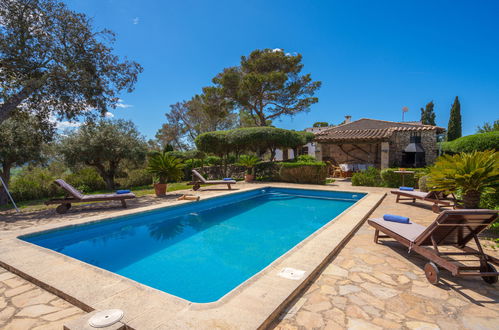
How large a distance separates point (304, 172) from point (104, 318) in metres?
12.9

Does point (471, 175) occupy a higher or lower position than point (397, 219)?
higher

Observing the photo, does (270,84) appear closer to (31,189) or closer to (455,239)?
(31,189)

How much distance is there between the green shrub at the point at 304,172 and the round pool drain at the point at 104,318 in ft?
41.7

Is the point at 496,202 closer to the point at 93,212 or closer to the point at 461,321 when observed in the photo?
the point at 461,321

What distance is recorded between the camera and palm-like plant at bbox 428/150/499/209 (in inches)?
185

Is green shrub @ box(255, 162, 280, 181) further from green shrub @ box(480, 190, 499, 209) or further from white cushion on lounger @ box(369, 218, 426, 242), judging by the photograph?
white cushion on lounger @ box(369, 218, 426, 242)

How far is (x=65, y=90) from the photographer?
29.3ft

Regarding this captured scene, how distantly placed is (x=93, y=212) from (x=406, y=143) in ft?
71.9

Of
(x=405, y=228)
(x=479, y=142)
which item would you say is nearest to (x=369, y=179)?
(x=479, y=142)

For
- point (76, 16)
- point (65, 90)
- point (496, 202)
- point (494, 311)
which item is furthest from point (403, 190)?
point (76, 16)

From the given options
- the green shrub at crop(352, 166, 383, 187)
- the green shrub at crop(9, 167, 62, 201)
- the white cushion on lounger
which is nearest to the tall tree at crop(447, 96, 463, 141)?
the green shrub at crop(352, 166, 383, 187)

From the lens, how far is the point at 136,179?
15.6 m

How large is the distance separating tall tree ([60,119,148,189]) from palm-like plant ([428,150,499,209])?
14910 mm

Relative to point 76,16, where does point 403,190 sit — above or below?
below
